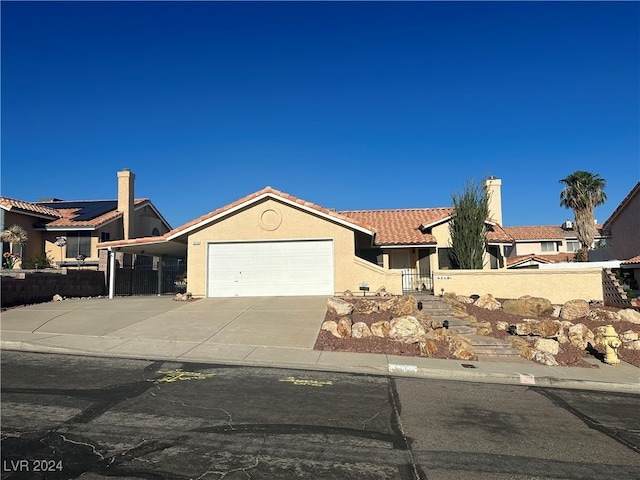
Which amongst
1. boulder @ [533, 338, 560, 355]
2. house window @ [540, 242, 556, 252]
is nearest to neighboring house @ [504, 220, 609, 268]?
house window @ [540, 242, 556, 252]

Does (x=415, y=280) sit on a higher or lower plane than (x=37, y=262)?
lower

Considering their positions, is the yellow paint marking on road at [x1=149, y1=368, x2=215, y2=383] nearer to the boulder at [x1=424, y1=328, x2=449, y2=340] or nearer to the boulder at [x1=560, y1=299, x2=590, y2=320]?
the boulder at [x1=424, y1=328, x2=449, y2=340]

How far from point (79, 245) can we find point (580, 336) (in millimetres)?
25005

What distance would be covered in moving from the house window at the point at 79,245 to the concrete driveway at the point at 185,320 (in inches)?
374

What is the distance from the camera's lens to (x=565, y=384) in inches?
356

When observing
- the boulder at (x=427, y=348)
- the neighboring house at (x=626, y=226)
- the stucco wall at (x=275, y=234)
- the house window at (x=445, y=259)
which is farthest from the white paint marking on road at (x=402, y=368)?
the neighboring house at (x=626, y=226)

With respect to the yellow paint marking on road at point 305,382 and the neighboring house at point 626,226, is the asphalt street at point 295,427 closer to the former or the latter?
the yellow paint marking on road at point 305,382

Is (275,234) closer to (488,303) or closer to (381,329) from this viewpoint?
(381,329)

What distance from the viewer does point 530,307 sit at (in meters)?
15.1

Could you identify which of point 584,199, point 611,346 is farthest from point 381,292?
point 584,199

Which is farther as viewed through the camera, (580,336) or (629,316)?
(629,316)

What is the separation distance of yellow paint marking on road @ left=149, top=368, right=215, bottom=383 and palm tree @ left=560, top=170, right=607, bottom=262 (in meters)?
37.5

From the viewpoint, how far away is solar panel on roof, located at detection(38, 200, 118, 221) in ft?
88.4

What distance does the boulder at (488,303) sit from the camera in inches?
614
